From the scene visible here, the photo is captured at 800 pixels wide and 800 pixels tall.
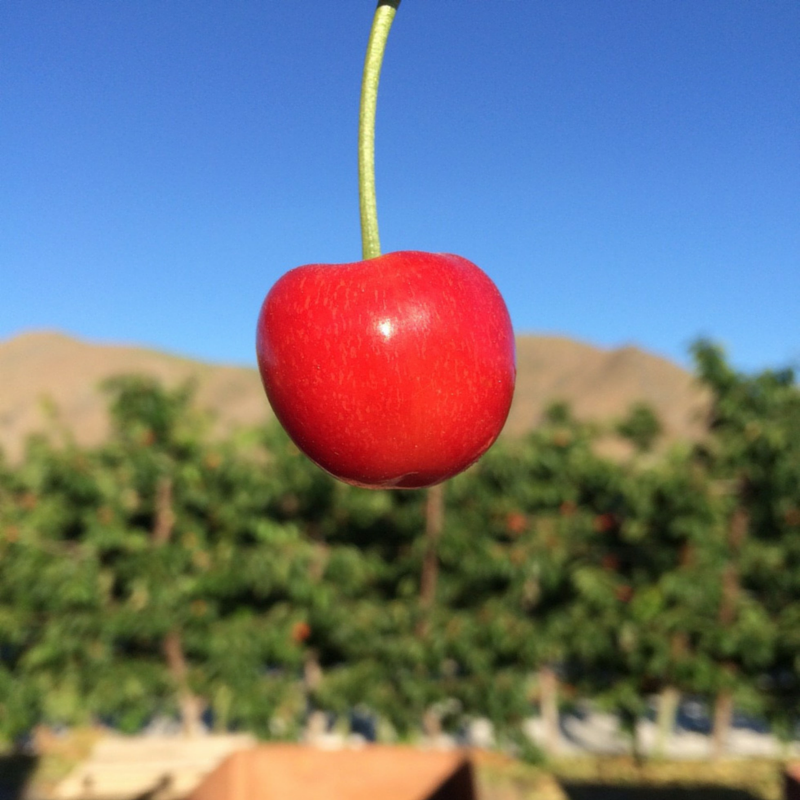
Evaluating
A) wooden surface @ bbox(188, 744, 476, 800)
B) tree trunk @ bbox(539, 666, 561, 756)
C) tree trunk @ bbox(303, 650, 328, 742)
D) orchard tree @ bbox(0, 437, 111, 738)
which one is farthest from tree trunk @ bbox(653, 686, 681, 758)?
orchard tree @ bbox(0, 437, 111, 738)

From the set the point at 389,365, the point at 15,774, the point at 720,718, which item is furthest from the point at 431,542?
the point at 389,365

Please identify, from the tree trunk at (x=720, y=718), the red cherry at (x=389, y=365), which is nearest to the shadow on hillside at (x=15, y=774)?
the tree trunk at (x=720, y=718)

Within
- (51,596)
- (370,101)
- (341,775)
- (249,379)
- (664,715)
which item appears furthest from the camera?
(249,379)

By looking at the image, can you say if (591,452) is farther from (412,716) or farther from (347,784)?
(347,784)

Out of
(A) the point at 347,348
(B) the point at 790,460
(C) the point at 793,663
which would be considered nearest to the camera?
(A) the point at 347,348

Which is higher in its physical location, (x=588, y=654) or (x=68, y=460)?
(x=68, y=460)

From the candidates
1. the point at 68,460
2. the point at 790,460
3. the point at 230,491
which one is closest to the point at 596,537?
the point at 790,460

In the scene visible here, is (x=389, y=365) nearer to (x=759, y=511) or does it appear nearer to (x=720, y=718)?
(x=759, y=511)
